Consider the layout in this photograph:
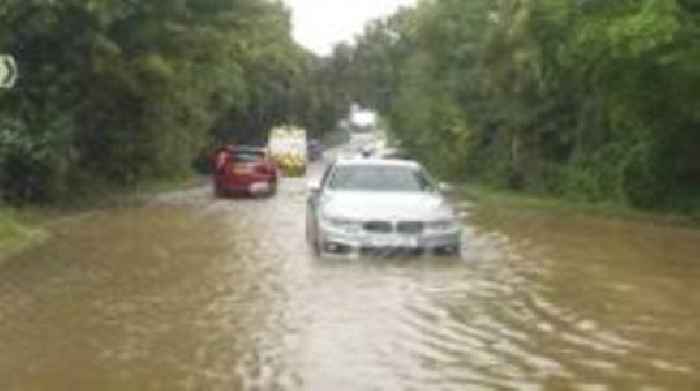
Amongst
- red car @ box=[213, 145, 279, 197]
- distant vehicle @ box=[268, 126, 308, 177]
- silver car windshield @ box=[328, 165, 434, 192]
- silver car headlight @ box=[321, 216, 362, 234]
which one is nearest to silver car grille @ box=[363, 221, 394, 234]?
silver car headlight @ box=[321, 216, 362, 234]

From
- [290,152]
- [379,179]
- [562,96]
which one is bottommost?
[379,179]

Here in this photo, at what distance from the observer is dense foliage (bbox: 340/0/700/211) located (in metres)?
30.1

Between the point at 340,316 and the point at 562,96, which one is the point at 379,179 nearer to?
the point at 340,316

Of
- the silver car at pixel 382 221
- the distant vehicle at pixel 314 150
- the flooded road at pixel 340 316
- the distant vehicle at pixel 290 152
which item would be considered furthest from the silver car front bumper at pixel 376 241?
the distant vehicle at pixel 314 150

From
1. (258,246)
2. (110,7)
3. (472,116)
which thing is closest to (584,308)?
(258,246)

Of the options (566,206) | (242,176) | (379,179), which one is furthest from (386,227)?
(242,176)

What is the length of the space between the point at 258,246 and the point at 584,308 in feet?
30.8

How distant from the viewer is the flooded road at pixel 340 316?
12172 millimetres

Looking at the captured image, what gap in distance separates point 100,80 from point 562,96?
18.2 metres

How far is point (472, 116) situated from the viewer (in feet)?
199

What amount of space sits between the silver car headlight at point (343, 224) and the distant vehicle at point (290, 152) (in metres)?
52.3

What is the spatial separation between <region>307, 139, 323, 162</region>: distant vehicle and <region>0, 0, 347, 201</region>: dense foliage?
183ft

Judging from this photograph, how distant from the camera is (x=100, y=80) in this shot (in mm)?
36688

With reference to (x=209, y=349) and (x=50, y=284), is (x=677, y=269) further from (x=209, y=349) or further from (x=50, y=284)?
(x=209, y=349)
